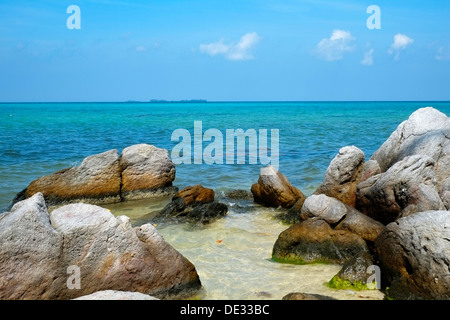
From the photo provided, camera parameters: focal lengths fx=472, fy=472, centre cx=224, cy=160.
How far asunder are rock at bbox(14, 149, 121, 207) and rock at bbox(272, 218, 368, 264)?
6195mm

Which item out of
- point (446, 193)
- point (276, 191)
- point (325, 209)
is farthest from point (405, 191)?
point (276, 191)

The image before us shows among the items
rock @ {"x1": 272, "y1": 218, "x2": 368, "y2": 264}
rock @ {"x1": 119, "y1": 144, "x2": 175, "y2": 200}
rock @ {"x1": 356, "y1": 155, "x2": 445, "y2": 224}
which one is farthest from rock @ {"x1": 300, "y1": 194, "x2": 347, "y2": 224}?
rock @ {"x1": 119, "y1": 144, "x2": 175, "y2": 200}

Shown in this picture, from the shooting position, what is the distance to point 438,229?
6.37 meters

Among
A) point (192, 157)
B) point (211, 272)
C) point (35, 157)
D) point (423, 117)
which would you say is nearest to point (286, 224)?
point (211, 272)

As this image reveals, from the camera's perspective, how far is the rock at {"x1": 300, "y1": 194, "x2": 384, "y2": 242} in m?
8.35

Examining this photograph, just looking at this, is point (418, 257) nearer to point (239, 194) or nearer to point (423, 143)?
point (423, 143)

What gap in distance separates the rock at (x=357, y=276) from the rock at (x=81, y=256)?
2.09 meters

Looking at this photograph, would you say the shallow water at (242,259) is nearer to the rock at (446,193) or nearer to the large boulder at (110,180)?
the large boulder at (110,180)

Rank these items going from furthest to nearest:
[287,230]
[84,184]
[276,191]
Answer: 1. [84,184]
2. [276,191]
3. [287,230]

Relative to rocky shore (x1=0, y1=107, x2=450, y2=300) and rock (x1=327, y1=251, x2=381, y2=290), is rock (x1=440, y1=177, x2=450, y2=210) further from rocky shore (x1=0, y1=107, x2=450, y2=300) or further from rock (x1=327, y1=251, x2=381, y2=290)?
rock (x1=327, y1=251, x2=381, y2=290)

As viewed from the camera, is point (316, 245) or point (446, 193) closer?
point (316, 245)

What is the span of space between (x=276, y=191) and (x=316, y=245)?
3845 millimetres

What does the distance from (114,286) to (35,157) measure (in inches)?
639

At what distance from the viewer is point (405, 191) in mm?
8742
